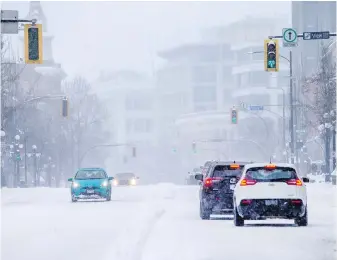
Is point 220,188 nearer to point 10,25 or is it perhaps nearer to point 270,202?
point 270,202

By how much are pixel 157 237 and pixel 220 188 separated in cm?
794

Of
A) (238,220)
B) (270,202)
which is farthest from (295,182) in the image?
(238,220)

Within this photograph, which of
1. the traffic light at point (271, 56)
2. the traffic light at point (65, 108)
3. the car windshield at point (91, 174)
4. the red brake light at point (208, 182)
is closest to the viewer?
the red brake light at point (208, 182)

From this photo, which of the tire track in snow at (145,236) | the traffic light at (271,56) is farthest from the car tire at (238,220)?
the traffic light at (271,56)

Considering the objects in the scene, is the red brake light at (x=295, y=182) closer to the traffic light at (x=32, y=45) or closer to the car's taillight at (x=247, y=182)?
the car's taillight at (x=247, y=182)

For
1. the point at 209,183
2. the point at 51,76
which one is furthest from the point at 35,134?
the point at 209,183

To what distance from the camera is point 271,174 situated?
26.8 meters

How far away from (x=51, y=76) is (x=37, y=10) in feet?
70.4

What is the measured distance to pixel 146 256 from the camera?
17500 millimetres

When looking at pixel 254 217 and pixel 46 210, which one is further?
pixel 46 210

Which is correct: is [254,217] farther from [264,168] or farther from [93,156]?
[93,156]

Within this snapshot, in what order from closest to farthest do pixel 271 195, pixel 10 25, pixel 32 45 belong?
pixel 271 195 < pixel 10 25 < pixel 32 45

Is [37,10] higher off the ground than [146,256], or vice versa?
[37,10]

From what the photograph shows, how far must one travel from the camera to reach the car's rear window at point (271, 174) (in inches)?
1050
